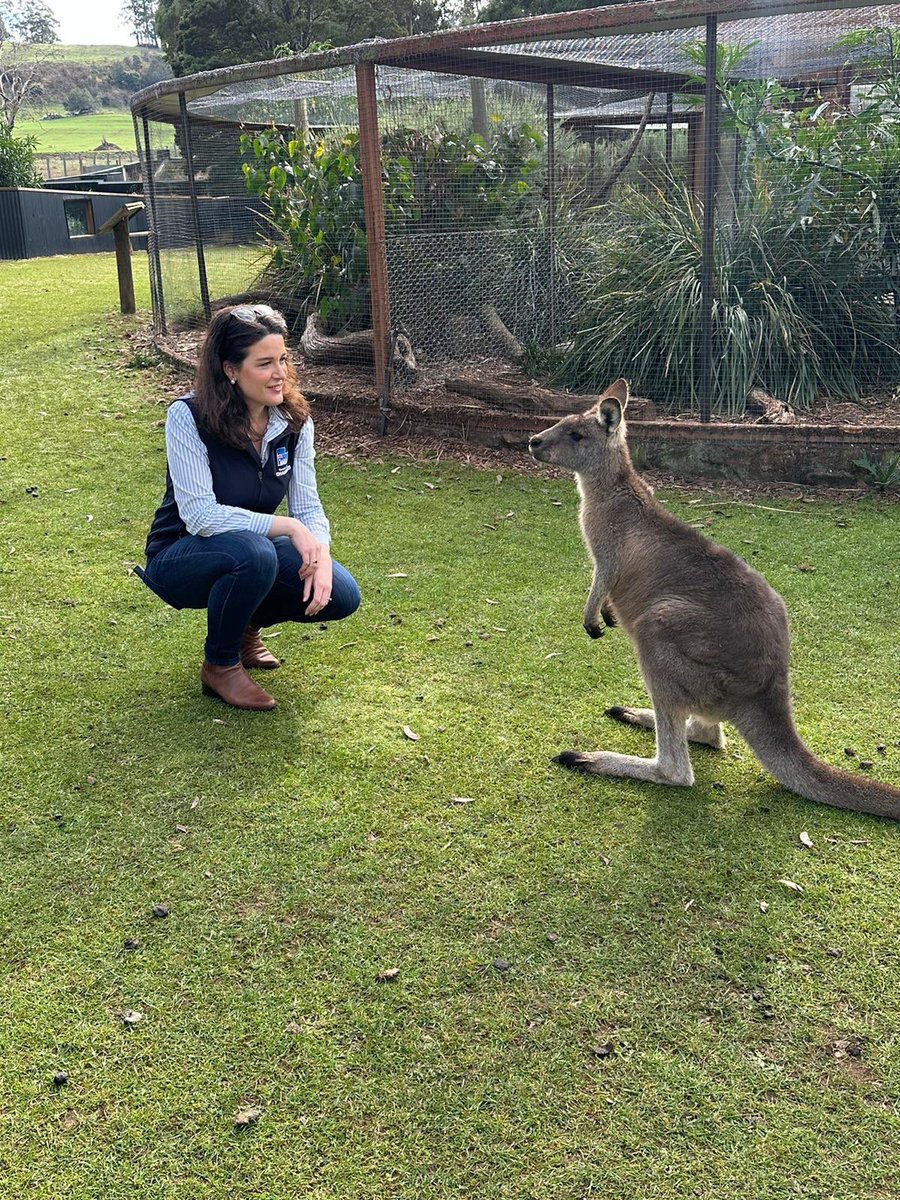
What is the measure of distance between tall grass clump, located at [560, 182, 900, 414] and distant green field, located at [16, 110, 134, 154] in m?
56.9

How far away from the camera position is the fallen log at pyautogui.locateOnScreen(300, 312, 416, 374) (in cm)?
752

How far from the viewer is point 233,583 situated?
3613 millimetres

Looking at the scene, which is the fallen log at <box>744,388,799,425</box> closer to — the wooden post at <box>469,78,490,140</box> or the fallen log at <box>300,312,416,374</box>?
the fallen log at <box>300,312,416,374</box>

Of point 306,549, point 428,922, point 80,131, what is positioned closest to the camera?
point 428,922

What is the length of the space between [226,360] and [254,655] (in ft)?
3.83

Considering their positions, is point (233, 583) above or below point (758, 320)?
below

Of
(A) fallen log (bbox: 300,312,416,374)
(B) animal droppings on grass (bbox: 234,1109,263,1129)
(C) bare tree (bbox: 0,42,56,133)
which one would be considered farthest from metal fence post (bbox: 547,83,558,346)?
(C) bare tree (bbox: 0,42,56,133)

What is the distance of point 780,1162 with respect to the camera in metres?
2.10

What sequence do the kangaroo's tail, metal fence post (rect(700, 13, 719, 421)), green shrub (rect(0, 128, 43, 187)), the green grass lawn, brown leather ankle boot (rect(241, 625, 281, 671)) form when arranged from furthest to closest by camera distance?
green shrub (rect(0, 128, 43, 187)) → metal fence post (rect(700, 13, 719, 421)) → brown leather ankle boot (rect(241, 625, 281, 671)) → the kangaroo's tail → the green grass lawn

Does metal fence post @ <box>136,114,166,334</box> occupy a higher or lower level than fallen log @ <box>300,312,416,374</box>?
higher

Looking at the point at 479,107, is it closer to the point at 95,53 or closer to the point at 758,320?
the point at 758,320

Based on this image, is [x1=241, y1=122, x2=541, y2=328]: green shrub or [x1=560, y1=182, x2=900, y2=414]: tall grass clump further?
[x1=241, y1=122, x2=541, y2=328]: green shrub

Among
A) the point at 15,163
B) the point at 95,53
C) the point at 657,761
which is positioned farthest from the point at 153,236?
the point at 95,53

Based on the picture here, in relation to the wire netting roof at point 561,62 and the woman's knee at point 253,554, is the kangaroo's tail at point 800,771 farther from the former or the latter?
the wire netting roof at point 561,62
